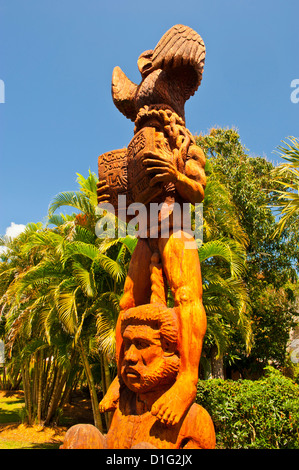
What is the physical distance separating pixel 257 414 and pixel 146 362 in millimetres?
3802

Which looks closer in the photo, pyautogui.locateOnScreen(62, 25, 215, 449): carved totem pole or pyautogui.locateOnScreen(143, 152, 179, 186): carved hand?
pyautogui.locateOnScreen(62, 25, 215, 449): carved totem pole

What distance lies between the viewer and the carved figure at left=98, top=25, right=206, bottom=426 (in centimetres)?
258

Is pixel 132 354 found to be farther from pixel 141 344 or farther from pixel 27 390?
pixel 27 390

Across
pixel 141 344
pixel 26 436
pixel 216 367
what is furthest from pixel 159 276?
pixel 26 436

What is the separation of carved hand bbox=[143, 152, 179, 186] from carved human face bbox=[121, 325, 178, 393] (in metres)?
1.19

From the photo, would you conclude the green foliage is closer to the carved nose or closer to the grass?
the grass

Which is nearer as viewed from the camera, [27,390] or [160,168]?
[160,168]

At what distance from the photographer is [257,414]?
17.9 ft

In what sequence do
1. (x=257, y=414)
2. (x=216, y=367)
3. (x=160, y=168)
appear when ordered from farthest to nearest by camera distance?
(x=216, y=367)
(x=257, y=414)
(x=160, y=168)

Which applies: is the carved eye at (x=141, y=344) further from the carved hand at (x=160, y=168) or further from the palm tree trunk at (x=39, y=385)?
the palm tree trunk at (x=39, y=385)

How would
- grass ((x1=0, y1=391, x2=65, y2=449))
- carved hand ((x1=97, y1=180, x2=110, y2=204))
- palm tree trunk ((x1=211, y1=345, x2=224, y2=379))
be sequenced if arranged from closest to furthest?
carved hand ((x1=97, y1=180, x2=110, y2=204)) → grass ((x1=0, y1=391, x2=65, y2=449)) → palm tree trunk ((x1=211, y1=345, x2=224, y2=379))

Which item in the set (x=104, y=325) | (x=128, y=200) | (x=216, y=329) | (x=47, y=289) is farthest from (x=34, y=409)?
(x=128, y=200)

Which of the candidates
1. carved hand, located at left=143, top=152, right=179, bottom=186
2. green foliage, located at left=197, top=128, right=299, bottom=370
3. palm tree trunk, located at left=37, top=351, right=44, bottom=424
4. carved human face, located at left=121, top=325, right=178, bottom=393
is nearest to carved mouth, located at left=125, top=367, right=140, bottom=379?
carved human face, located at left=121, top=325, right=178, bottom=393

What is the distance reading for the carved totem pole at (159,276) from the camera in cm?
245
